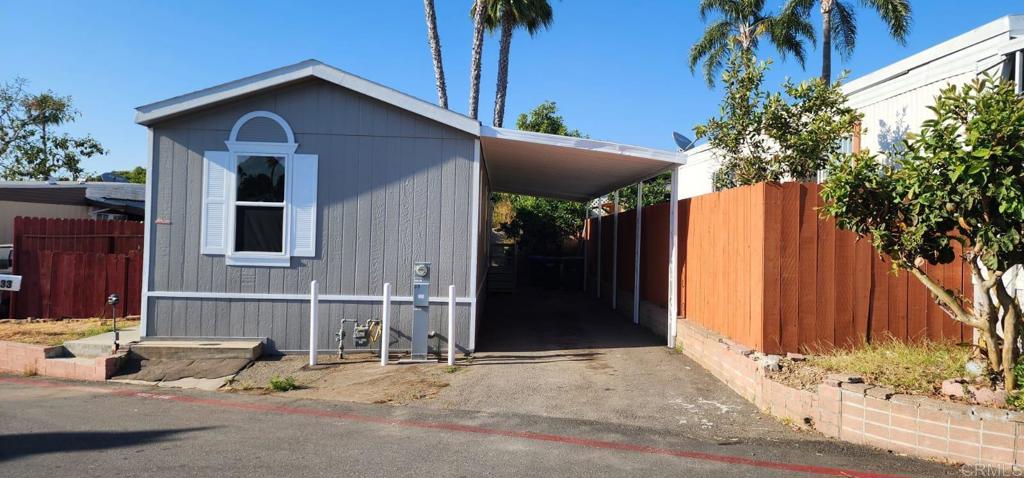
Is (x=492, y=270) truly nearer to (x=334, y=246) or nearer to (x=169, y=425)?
(x=334, y=246)

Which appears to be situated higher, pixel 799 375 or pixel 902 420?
pixel 799 375

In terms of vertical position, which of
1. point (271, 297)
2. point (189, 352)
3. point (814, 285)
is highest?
point (814, 285)

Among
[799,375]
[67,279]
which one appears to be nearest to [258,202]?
[67,279]

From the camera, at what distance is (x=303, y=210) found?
30.7ft

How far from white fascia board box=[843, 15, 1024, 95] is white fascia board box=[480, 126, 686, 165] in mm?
3070

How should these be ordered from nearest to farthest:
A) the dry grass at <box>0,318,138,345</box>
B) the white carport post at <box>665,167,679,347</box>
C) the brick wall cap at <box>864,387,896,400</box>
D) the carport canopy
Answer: the brick wall cap at <box>864,387,896,400</box>, the carport canopy, the dry grass at <box>0,318,138,345</box>, the white carport post at <box>665,167,679,347</box>

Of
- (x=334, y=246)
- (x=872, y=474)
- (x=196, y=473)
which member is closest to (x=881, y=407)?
(x=872, y=474)

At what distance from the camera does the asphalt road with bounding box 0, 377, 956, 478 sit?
5.07m

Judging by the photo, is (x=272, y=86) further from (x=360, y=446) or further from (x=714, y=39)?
(x=714, y=39)

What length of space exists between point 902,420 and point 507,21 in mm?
18546

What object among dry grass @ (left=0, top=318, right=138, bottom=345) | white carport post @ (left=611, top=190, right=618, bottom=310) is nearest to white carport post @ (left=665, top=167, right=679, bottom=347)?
white carport post @ (left=611, top=190, right=618, bottom=310)

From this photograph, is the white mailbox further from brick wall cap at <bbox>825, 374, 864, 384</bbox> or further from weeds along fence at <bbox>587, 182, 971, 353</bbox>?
brick wall cap at <bbox>825, 374, 864, 384</bbox>

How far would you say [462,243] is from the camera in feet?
31.2

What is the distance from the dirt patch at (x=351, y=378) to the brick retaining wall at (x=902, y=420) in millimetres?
3598
